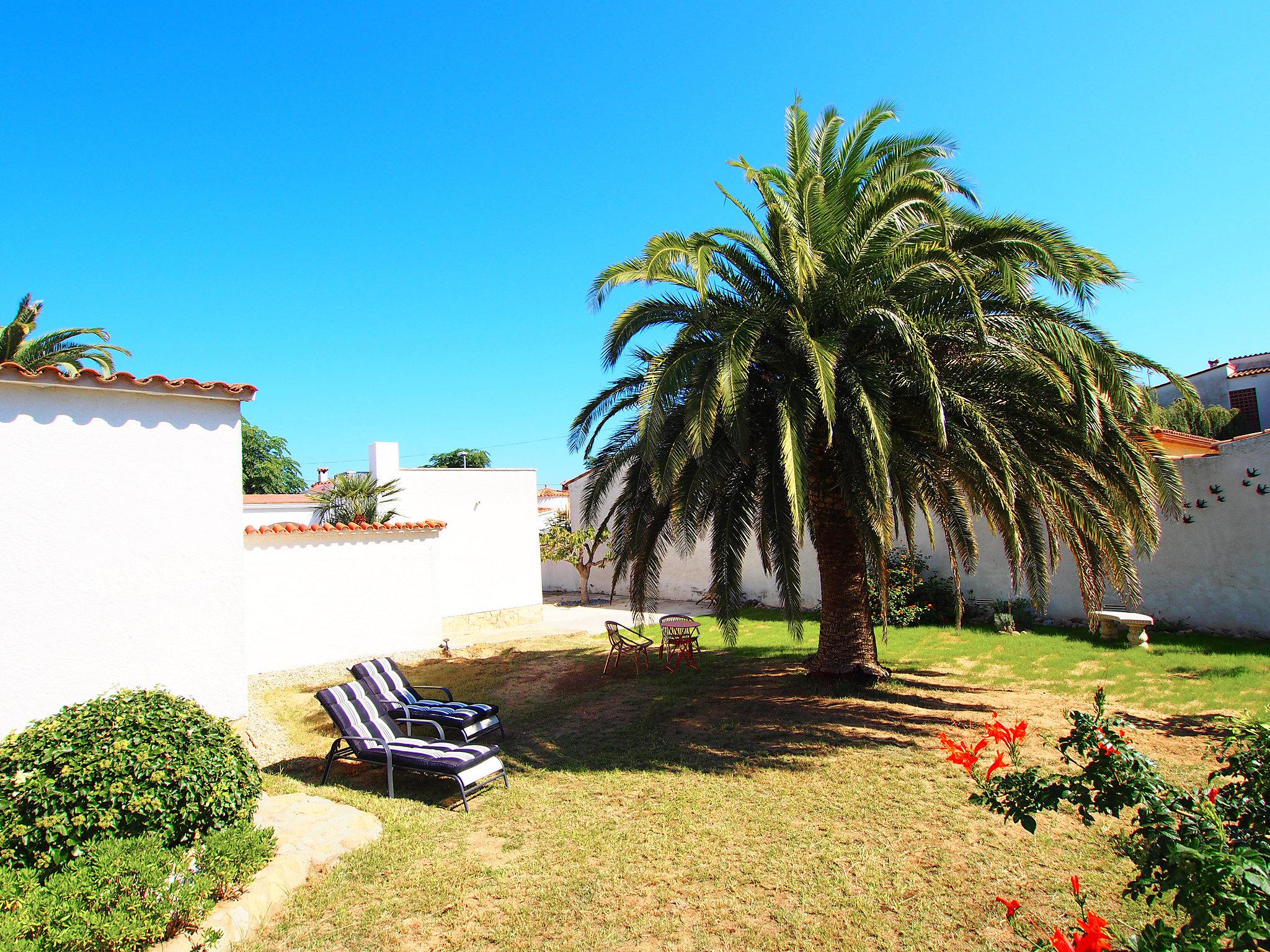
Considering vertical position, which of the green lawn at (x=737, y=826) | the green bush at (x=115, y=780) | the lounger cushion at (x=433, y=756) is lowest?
the green lawn at (x=737, y=826)

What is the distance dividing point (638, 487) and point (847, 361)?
316 cm

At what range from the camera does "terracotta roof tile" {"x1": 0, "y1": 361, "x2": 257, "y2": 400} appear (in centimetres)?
671

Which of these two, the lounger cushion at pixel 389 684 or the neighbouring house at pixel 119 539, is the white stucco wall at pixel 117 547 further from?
the lounger cushion at pixel 389 684

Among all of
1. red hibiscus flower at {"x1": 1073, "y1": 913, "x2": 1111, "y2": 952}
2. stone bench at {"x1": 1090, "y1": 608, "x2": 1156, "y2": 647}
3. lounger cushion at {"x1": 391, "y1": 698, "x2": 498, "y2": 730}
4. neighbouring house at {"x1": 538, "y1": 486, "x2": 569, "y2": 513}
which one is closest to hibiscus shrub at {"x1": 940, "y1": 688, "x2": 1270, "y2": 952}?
red hibiscus flower at {"x1": 1073, "y1": 913, "x2": 1111, "y2": 952}

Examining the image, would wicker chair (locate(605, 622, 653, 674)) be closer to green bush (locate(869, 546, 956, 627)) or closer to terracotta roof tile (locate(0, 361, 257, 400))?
green bush (locate(869, 546, 956, 627))

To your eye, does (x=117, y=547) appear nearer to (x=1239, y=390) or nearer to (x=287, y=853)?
(x=287, y=853)

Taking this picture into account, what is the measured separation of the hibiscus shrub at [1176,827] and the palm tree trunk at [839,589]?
20.0 ft

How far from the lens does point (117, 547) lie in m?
7.12

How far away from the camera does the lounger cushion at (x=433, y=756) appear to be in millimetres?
6625

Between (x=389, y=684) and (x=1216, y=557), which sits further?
(x=1216, y=557)

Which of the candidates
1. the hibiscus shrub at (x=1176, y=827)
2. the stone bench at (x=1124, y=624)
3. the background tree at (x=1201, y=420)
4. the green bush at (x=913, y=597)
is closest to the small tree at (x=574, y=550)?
the green bush at (x=913, y=597)

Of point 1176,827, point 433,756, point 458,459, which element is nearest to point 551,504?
point 458,459

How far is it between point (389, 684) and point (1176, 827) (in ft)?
27.4

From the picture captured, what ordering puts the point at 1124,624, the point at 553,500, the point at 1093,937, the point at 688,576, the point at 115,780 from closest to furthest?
1. the point at 1093,937
2. the point at 115,780
3. the point at 1124,624
4. the point at 688,576
5. the point at 553,500
